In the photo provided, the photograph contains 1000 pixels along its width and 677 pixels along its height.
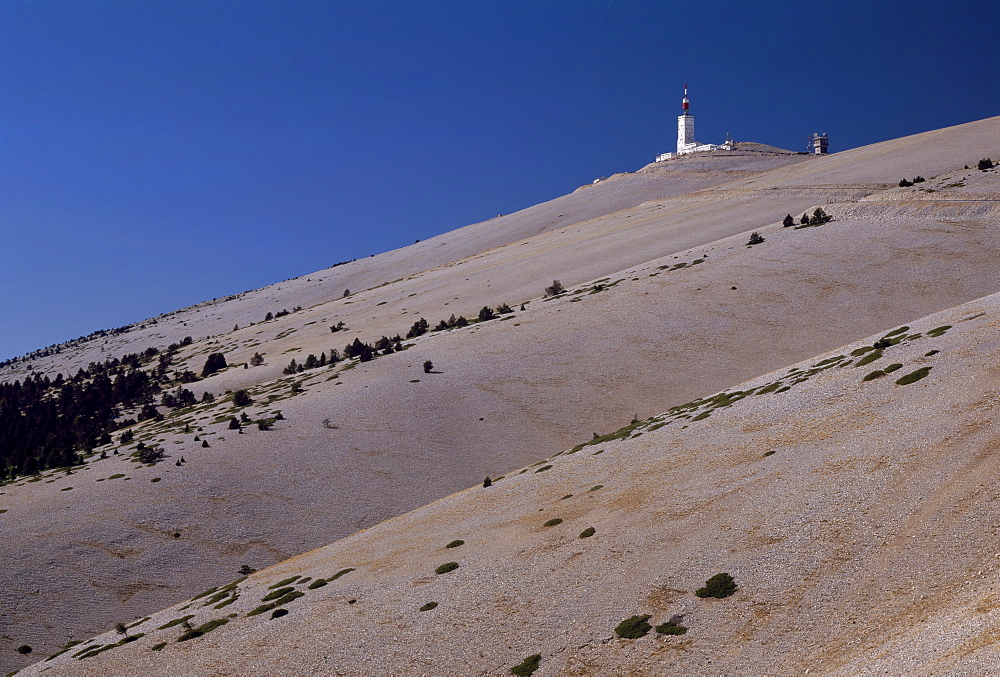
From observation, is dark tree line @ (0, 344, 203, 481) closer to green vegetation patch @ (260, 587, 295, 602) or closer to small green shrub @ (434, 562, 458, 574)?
green vegetation patch @ (260, 587, 295, 602)

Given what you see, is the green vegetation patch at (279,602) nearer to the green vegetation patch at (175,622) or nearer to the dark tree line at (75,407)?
the green vegetation patch at (175,622)

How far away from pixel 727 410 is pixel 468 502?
10.8 metres

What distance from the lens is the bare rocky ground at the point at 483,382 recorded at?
34.0 meters

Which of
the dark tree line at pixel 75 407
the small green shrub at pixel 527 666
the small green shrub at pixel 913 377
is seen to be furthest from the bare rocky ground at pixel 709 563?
the dark tree line at pixel 75 407

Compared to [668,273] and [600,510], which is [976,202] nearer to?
[668,273]

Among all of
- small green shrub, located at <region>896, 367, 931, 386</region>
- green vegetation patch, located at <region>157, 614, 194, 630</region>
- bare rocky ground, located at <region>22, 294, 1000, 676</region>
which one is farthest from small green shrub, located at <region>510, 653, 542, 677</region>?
small green shrub, located at <region>896, 367, 931, 386</region>

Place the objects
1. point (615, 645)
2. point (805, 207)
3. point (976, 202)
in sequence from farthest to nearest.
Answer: point (805, 207)
point (976, 202)
point (615, 645)

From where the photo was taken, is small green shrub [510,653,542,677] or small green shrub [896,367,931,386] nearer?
small green shrub [510,653,542,677]

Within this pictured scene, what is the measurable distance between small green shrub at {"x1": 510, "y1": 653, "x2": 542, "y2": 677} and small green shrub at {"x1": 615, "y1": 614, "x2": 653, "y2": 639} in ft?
6.20

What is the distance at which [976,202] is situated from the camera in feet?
207

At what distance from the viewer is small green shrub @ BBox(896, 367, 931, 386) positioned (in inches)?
1025

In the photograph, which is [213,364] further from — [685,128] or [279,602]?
[685,128]

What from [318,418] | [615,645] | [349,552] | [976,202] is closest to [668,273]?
[976,202]

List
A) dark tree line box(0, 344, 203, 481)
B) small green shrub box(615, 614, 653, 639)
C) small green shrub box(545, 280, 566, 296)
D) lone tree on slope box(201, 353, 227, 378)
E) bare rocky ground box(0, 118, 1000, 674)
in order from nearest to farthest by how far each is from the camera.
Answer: small green shrub box(615, 614, 653, 639) < bare rocky ground box(0, 118, 1000, 674) < dark tree line box(0, 344, 203, 481) < small green shrub box(545, 280, 566, 296) < lone tree on slope box(201, 353, 227, 378)
